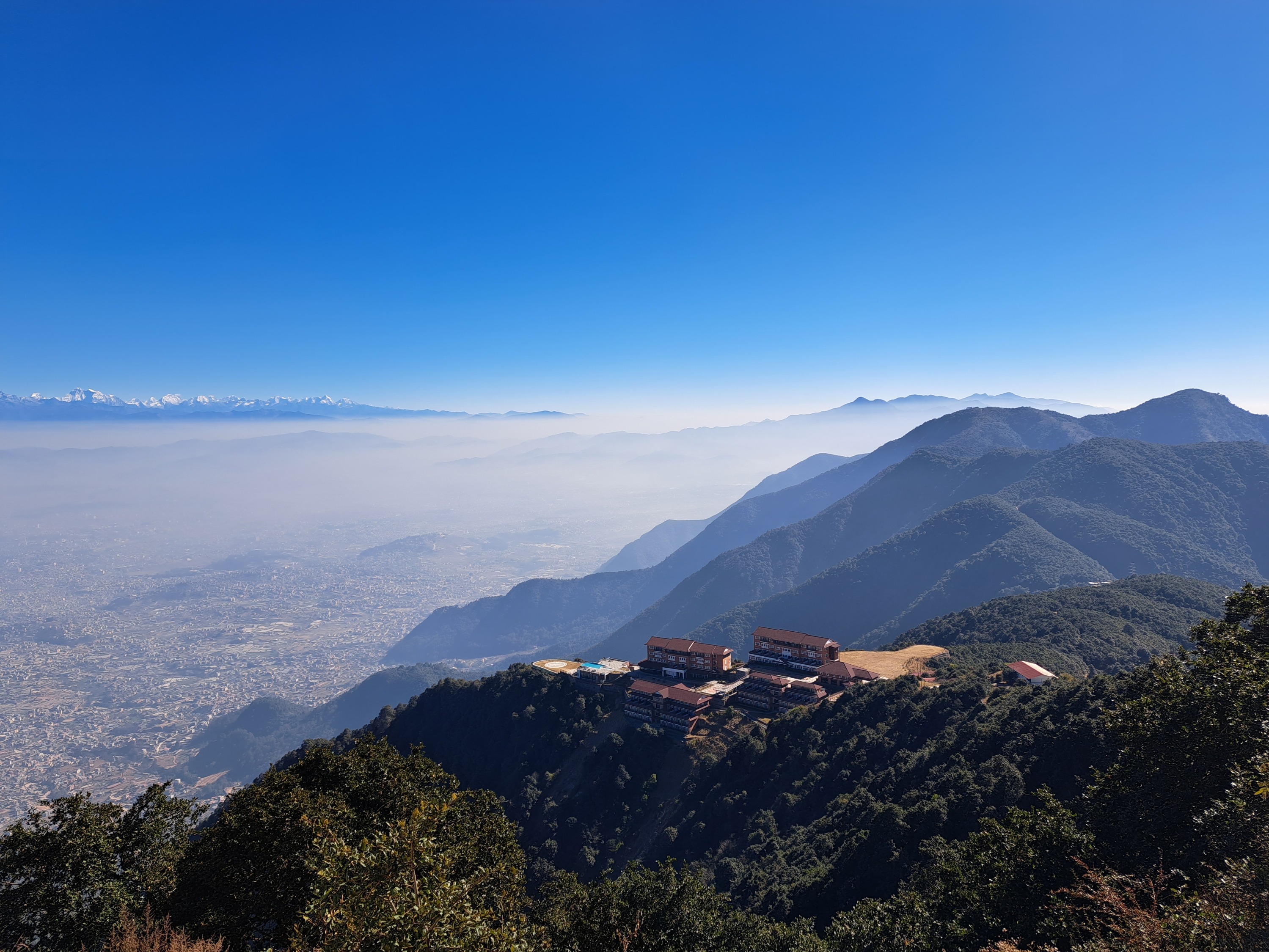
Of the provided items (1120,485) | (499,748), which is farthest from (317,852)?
(1120,485)

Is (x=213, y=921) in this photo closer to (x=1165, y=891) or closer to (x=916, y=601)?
(x=1165, y=891)

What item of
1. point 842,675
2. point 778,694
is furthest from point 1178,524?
point 778,694

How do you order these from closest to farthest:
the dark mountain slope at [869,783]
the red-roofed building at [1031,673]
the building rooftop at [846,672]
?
the dark mountain slope at [869,783], the red-roofed building at [1031,673], the building rooftop at [846,672]

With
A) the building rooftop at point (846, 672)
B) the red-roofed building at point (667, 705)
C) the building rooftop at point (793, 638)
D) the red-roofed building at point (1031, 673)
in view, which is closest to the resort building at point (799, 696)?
the building rooftop at point (846, 672)

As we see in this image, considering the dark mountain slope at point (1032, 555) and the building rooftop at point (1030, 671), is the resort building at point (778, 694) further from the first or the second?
the dark mountain slope at point (1032, 555)

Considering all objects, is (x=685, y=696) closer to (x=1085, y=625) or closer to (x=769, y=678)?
(x=769, y=678)

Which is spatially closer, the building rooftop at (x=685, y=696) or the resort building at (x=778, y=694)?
the resort building at (x=778, y=694)

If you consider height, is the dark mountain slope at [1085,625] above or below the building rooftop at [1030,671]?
below

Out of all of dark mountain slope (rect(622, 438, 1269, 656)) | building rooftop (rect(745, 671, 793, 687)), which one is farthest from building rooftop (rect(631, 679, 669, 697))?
dark mountain slope (rect(622, 438, 1269, 656))
